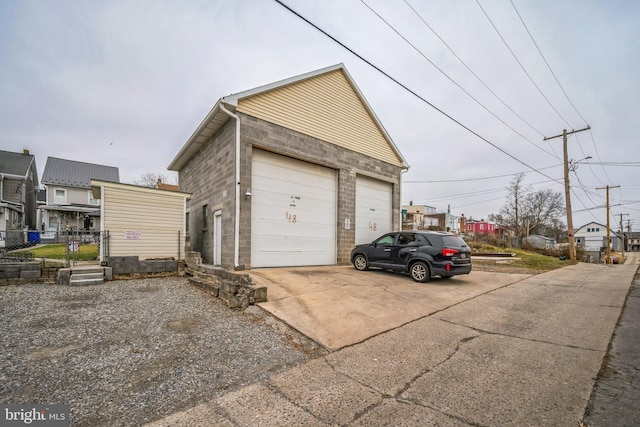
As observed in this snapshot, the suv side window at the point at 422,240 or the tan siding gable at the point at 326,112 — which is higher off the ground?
the tan siding gable at the point at 326,112

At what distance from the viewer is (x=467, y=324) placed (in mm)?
4707

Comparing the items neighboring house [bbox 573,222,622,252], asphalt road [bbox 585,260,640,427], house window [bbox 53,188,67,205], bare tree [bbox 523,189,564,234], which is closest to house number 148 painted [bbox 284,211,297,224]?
asphalt road [bbox 585,260,640,427]

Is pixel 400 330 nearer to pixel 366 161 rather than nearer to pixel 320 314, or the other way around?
pixel 320 314

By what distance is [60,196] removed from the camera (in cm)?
2577

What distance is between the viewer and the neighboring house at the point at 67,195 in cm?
2427

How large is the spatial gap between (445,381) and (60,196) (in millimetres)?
34690

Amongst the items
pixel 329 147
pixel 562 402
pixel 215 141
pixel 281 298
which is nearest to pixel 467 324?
pixel 562 402

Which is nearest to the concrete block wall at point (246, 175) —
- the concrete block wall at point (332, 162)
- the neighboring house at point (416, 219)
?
the concrete block wall at point (332, 162)

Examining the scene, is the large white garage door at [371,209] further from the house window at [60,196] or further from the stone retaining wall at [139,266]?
the house window at [60,196]

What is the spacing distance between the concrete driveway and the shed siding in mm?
4217

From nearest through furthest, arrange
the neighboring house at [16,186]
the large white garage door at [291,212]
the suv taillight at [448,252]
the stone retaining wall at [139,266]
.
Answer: the suv taillight at [448,252] < the stone retaining wall at [139,266] < the large white garage door at [291,212] < the neighboring house at [16,186]

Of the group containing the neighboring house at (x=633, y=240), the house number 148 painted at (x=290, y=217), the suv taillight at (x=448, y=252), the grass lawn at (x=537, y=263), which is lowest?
the neighboring house at (x=633, y=240)

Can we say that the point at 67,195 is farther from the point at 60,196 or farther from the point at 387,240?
the point at 387,240

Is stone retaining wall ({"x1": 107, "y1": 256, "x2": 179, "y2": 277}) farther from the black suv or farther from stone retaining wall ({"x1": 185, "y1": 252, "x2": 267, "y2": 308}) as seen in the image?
the black suv
